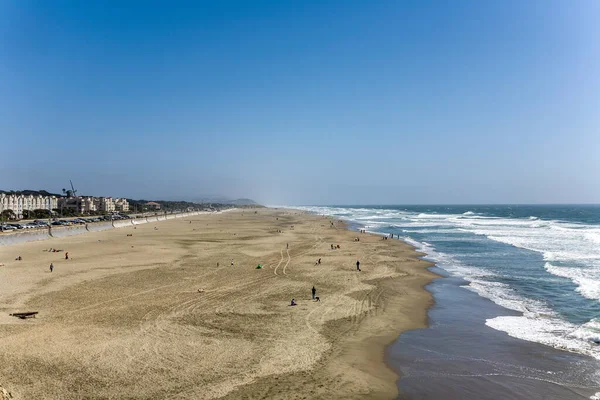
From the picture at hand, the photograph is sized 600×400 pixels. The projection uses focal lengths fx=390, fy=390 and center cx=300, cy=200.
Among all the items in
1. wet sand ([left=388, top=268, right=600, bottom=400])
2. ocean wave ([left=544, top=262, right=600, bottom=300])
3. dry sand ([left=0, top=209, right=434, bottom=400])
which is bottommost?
wet sand ([left=388, top=268, right=600, bottom=400])

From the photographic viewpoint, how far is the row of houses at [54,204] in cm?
10165

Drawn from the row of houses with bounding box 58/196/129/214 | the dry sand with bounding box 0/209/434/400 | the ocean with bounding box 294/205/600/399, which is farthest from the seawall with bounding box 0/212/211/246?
the row of houses with bounding box 58/196/129/214

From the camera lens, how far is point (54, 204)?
133875mm

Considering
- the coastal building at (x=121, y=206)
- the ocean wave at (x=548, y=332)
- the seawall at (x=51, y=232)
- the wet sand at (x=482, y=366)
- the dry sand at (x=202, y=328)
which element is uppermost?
the coastal building at (x=121, y=206)

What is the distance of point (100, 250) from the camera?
44812 mm

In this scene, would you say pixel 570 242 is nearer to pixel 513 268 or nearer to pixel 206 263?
pixel 513 268

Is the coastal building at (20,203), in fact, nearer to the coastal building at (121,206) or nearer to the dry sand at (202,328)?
the coastal building at (121,206)

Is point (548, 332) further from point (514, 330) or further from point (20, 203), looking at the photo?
point (20, 203)

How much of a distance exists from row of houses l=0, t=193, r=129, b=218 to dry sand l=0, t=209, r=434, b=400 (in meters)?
82.5

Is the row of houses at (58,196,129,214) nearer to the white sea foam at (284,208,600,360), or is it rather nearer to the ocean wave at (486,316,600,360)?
the white sea foam at (284,208,600,360)

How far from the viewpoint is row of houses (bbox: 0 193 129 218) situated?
4002 inches

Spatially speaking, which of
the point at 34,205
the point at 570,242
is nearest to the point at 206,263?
the point at 570,242

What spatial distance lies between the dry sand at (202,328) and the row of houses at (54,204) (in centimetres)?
8251

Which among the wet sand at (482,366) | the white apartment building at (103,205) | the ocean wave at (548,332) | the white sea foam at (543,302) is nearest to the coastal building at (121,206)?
the white apartment building at (103,205)
